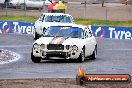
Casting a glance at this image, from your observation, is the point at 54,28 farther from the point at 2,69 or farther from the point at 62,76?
the point at 62,76

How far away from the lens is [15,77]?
59.0ft

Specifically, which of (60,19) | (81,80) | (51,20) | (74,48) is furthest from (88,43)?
(51,20)

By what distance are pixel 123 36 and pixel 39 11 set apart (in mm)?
18834

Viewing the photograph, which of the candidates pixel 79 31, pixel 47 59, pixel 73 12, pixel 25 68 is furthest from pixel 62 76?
pixel 73 12

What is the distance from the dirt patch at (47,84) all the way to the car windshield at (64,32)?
20.5 ft

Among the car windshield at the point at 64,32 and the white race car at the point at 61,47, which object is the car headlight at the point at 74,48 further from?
the car windshield at the point at 64,32

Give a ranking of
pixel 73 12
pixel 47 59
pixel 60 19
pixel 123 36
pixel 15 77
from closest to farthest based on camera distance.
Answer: pixel 15 77 → pixel 47 59 → pixel 60 19 → pixel 123 36 → pixel 73 12

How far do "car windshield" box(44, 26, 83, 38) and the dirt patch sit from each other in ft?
20.5

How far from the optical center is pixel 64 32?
77.4 ft

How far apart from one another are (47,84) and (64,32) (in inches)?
322

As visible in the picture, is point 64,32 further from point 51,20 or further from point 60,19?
point 51,20

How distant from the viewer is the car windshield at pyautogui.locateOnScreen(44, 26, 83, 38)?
23.4 m

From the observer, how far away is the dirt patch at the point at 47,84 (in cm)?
1520

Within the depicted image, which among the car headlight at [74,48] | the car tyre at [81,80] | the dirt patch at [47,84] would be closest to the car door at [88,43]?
the car headlight at [74,48]
